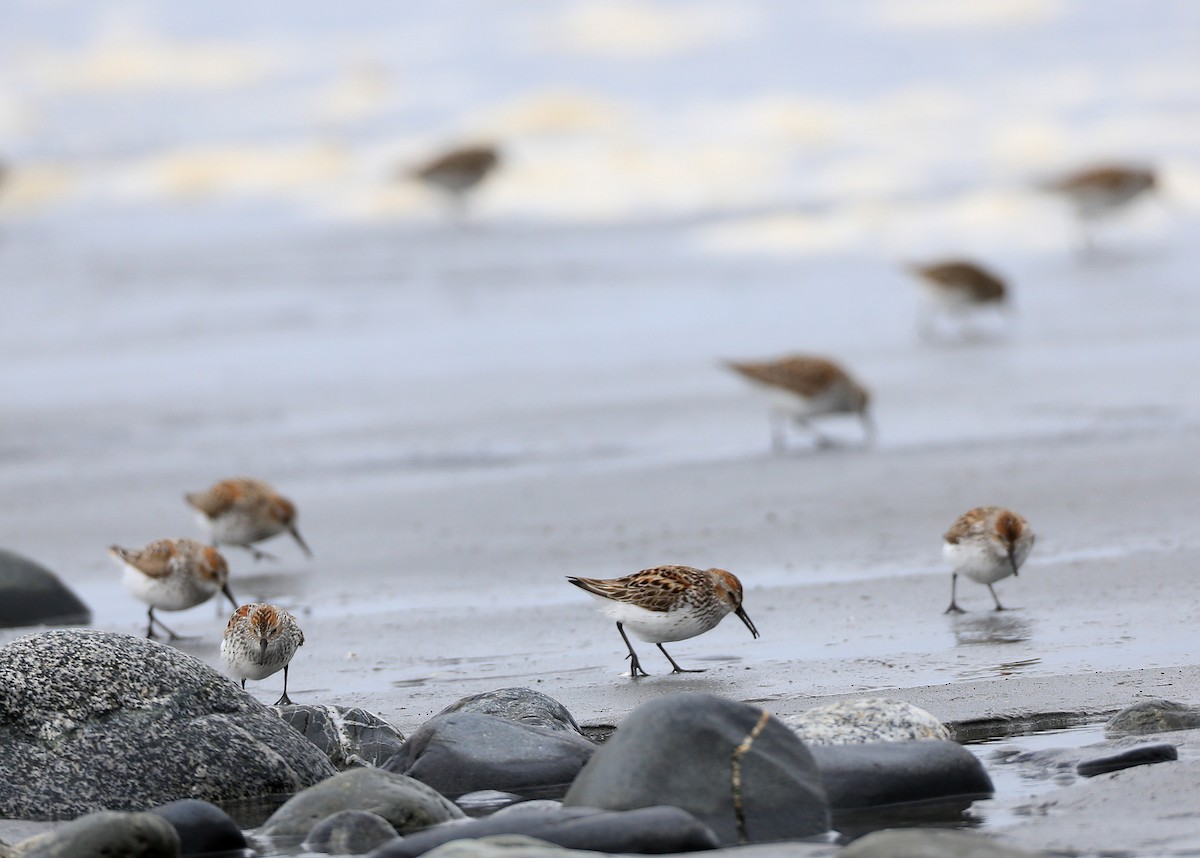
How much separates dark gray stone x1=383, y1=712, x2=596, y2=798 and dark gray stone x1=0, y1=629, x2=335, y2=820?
1.59 feet

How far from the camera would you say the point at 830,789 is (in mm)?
6367

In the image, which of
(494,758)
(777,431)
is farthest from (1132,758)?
(777,431)

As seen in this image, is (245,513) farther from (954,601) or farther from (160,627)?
(954,601)

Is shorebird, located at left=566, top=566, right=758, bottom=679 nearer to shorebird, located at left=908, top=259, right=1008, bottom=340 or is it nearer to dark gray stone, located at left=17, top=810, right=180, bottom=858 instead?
dark gray stone, located at left=17, top=810, right=180, bottom=858

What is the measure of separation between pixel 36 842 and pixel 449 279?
18.9 metres

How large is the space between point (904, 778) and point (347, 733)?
2.26 meters

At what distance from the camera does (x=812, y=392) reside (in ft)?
48.3

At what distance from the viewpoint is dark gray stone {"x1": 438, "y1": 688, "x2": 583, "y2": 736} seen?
23.5 ft

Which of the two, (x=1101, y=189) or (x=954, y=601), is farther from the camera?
(x=1101, y=189)

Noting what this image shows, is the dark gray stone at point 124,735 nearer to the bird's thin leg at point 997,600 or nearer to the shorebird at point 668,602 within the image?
the shorebird at point 668,602

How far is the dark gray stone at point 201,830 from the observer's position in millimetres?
6207

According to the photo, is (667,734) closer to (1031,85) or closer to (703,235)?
(703,235)

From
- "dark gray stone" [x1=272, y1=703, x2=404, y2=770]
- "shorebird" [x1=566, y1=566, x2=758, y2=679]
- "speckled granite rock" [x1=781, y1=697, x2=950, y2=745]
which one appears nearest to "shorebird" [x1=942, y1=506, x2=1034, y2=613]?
"shorebird" [x1=566, y1=566, x2=758, y2=679]

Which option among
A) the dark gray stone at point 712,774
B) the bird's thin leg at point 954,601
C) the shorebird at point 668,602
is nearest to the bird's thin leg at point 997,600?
the bird's thin leg at point 954,601
